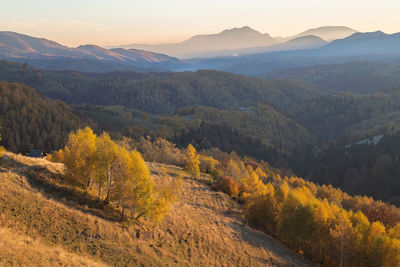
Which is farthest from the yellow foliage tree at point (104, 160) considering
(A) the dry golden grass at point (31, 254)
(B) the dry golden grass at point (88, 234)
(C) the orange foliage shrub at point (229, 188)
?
(C) the orange foliage shrub at point (229, 188)

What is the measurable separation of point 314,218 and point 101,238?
162ft

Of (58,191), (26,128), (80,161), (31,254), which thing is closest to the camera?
(31,254)

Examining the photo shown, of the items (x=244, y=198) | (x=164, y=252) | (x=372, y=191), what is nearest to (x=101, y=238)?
(x=164, y=252)

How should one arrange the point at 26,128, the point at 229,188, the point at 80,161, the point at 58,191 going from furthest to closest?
the point at 26,128, the point at 229,188, the point at 80,161, the point at 58,191

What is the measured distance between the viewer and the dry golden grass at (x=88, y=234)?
92.2 feet

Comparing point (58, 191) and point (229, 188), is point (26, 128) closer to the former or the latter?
point (229, 188)

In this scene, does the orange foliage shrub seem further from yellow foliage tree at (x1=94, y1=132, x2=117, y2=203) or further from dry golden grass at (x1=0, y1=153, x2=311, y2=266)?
yellow foliage tree at (x1=94, y1=132, x2=117, y2=203)

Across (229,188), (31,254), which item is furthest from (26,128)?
(31,254)

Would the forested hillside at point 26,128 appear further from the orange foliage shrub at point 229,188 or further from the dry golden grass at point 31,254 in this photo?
the dry golden grass at point 31,254

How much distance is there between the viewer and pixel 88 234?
32719 millimetres

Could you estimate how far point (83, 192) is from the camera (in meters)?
42.2

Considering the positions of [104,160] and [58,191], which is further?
[104,160]

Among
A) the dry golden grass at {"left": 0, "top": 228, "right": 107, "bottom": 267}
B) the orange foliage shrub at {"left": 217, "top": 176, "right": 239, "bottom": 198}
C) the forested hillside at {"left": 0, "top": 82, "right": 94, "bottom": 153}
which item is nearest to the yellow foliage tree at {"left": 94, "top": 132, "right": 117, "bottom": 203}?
the dry golden grass at {"left": 0, "top": 228, "right": 107, "bottom": 267}

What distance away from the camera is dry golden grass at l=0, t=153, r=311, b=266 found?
28094 mm
